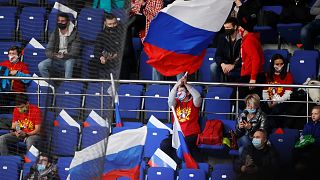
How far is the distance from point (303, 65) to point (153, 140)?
81.7 inches

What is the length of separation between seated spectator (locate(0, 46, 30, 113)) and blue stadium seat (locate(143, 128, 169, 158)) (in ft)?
5.19

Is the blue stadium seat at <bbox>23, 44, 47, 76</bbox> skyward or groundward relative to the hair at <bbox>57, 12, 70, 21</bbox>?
groundward

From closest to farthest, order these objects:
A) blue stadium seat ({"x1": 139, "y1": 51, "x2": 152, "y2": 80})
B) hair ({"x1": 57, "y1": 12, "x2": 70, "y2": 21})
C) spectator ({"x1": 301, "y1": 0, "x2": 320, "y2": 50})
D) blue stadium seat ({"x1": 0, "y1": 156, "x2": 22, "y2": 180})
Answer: hair ({"x1": 57, "y1": 12, "x2": 70, "y2": 21}), blue stadium seat ({"x1": 0, "y1": 156, "x2": 22, "y2": 180}), spectator ({"x1": 301, "y1": 0, "x2": 320, "y2": 50}), blue stadium seat ({"x1": 139, "y1": 51, "x2": 152, "y2": 80})

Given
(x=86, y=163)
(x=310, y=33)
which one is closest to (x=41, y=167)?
(x=86, y=163)

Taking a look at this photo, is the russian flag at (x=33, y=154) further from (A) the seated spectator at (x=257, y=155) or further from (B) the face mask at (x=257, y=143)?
(B) the face mask at (x=257, y=143)

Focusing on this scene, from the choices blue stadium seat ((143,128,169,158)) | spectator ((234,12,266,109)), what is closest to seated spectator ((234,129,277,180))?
spectator ((234,12,266,109))

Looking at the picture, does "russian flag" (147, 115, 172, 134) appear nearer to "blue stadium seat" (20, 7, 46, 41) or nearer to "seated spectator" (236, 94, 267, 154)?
"seated spectator" (236, 94, 267, 154)

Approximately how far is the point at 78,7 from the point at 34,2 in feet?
27.6

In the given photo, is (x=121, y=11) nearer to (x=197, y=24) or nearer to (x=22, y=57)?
(x=197, y=24)

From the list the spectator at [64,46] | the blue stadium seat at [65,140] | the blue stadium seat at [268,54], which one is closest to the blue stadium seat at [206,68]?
the blue stadium seat at [268,54]

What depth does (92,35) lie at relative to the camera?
5.69 meters

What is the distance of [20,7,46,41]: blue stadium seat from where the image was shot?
12.1 metres

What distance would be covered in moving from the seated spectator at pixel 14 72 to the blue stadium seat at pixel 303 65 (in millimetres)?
3220

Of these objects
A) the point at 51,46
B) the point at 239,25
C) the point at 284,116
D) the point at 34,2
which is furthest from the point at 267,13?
the point at 51,46
